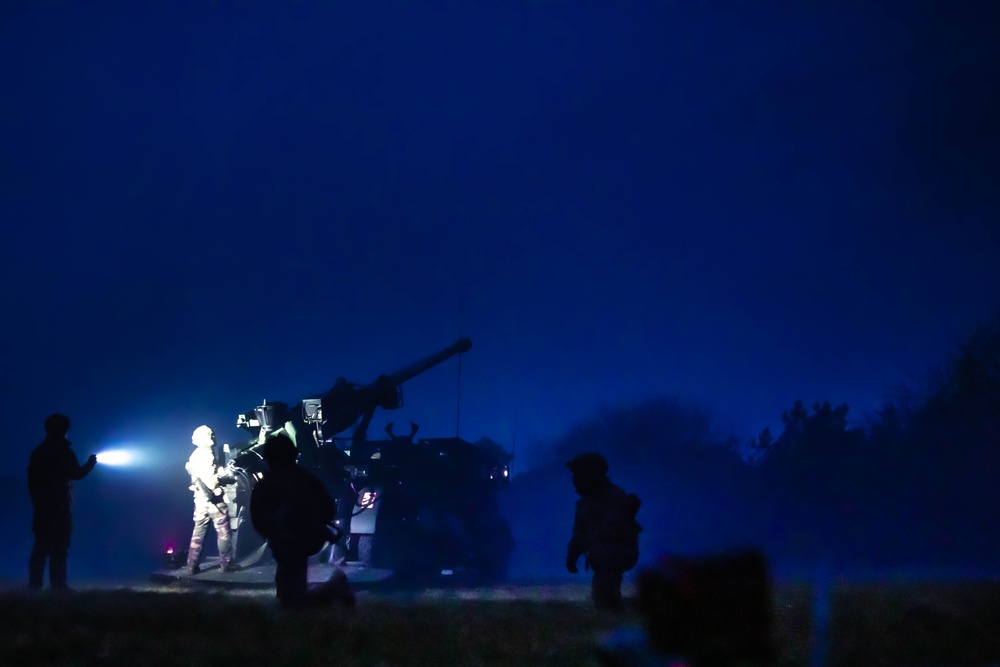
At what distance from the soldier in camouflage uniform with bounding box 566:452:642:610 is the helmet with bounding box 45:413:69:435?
19.9 ft

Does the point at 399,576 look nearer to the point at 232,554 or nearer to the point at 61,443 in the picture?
the point at 232,554

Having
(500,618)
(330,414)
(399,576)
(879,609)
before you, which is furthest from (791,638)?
(330,414)

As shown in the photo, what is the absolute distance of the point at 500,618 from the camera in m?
5.74

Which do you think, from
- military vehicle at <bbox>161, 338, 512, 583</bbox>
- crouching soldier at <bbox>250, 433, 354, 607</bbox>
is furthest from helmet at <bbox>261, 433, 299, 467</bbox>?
military vehicle at <bbox>161, 338, 512, 583</bbox>

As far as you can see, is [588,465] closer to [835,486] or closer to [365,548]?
[365,548]

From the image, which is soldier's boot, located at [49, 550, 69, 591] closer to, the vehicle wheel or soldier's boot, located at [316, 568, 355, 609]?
the vehicle wheel

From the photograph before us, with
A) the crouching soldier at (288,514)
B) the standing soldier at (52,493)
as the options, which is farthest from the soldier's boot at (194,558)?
the crouching soldier at (288,514)

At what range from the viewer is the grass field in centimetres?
424

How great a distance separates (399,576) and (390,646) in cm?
947

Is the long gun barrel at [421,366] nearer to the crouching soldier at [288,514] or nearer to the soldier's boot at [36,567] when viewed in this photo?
the soldier's boot at [36,567]

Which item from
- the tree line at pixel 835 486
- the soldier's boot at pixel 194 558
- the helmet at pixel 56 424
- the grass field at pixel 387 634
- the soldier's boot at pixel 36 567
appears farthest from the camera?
the tree line at pixel 835 486

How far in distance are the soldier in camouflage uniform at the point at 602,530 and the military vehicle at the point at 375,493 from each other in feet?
20.5

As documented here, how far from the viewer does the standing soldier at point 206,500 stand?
13961 millimetres

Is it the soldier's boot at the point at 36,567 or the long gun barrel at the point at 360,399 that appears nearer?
the soldier's boot at the point at 36,567
